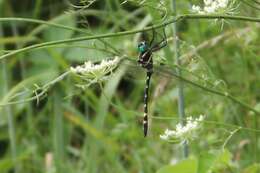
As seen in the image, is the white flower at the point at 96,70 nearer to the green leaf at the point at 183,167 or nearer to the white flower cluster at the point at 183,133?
the white flower cluster at the point at 183,133

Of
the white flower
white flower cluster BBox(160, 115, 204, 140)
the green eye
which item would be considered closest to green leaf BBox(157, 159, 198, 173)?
white flower cluster BBox(160, 115, 204, 140)

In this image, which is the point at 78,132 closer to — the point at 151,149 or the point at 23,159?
the point at 23,159

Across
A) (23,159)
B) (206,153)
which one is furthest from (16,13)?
(206,153)

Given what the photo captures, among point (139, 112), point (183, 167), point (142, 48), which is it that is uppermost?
point (142, 48)

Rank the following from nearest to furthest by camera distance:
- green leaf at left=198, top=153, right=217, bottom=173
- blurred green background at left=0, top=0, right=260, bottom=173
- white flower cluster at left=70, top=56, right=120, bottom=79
Result: white flower cluster at left=70, top=56, right=120, bottom=79
green leaf at left=198, top=153, right=217, bottom=173
blurred green background at left=0, top=0, right=260, bottom=173

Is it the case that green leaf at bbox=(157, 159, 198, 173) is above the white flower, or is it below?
below

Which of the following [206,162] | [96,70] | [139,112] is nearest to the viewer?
[96,70]

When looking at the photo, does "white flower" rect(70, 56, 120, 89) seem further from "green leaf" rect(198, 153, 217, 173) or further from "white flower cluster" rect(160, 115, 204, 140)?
"green leaf" rect(198, 153, 217, 173)

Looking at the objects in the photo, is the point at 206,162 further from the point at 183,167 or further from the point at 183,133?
the point at 183,133

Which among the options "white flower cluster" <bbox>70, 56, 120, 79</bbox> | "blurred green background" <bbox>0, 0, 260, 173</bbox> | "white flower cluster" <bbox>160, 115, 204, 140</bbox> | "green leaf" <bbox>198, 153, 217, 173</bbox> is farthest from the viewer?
"blurred green background" <bbox>0, 0, 260, 173</bbox>

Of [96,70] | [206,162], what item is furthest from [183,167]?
[96,70]

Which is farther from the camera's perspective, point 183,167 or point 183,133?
point 183,167

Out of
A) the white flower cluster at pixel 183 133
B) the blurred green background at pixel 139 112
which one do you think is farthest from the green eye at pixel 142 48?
the blurred green background at pixel 139 112
